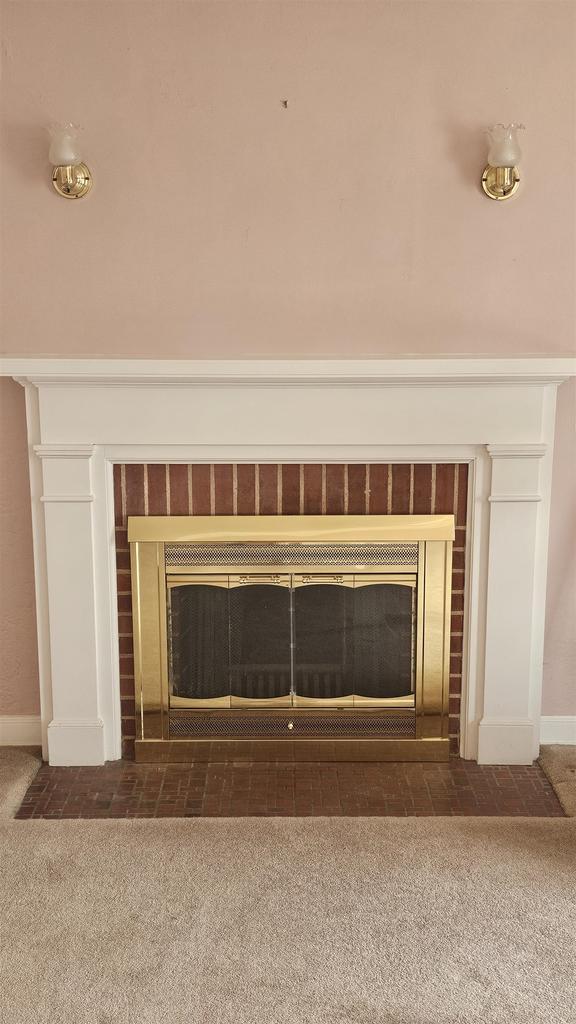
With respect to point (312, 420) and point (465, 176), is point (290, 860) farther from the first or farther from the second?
point (465, 176)

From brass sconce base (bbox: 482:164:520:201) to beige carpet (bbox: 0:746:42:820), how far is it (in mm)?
2377

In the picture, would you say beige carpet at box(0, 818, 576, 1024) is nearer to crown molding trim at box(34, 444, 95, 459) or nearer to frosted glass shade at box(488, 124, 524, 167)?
crown molding trim at box(34, 444, 95, 459)

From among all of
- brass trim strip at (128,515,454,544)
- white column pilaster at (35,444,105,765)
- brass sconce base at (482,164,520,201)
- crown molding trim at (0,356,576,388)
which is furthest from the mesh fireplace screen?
brass sconce base at (482,164,520,201)

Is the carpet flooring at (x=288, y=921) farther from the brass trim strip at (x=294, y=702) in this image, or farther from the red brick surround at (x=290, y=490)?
the red brick surround at (x=290, y=490)

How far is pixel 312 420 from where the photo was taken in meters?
2.93

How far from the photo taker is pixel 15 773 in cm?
300

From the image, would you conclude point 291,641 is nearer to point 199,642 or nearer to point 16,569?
point 199,642

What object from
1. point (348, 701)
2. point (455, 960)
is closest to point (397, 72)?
point (348, 701)

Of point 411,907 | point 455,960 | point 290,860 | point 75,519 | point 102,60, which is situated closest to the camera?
point 455,960

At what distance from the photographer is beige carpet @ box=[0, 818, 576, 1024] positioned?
201cm

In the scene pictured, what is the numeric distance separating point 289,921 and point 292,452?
1396mm

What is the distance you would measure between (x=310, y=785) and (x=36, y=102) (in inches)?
90.9

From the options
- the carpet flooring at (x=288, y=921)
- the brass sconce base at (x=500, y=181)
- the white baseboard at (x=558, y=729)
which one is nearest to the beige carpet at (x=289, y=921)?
the carpet flooring at (x=288, y=921)

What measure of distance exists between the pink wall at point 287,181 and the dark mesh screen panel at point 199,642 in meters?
0.82
